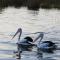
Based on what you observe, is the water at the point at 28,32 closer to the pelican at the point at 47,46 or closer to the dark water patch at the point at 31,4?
the pelican at the point at 47,46

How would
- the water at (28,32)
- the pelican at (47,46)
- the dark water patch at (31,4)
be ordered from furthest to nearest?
the dark water patch at (31,4) → the pelican at (47,46) → the water at (28,32)

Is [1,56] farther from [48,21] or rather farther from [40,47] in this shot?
[48,21]

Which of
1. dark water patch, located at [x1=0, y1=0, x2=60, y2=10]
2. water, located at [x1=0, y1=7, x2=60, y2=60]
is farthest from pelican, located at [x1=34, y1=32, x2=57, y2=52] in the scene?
dark water patch, located at [x1=0, y1=0, x2=60, y2=10]

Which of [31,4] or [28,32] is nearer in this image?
[28,32]

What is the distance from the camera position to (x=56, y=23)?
29.9 m

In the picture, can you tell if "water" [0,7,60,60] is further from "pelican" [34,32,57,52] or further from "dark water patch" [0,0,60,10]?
"dark water patch" [0,0,60,10]

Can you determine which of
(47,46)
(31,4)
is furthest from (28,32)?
(31,4)

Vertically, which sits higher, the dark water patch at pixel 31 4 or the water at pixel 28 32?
the water at pixel 28 32

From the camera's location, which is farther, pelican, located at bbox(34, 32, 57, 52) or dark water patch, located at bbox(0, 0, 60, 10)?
dark water patch, located at bbox(0, 0, 60, 10)

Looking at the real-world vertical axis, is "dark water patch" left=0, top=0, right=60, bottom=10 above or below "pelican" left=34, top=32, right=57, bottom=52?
below

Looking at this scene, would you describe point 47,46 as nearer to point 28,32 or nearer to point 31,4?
point 28,32

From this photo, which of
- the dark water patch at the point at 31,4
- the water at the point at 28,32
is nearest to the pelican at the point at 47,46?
the water at the point at 28,32

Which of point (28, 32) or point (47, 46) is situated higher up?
point (47, 46)

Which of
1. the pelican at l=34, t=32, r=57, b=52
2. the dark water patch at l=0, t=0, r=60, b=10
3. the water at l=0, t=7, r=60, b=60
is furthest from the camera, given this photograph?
the dark water patch at l=0, t=0, r=60, b=10
